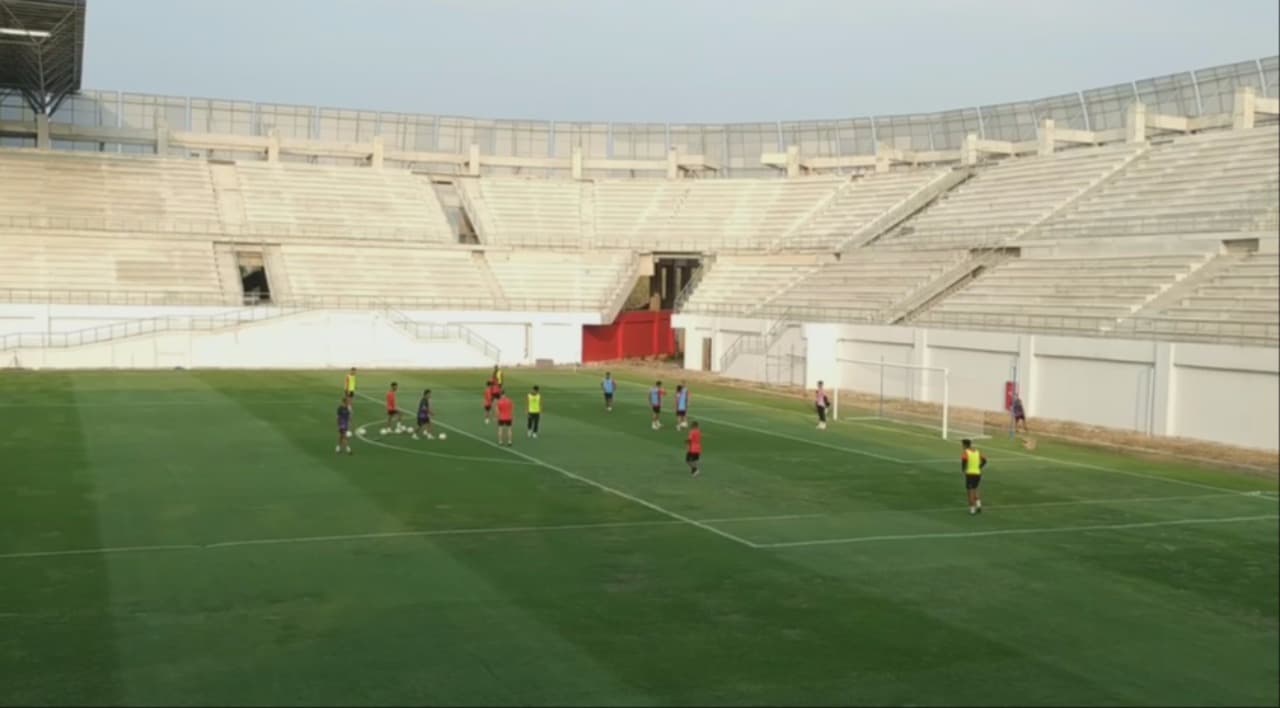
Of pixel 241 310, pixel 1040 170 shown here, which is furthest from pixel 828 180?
pixel 241 310

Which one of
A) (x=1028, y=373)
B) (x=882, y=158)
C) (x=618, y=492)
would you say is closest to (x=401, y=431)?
(x=618, y=492)

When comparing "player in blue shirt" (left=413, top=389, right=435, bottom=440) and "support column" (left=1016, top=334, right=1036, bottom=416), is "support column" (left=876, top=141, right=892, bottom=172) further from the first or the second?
"player in blue shirt" (left=413, top=389, right=435, bottom=440)

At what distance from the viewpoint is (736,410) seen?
4569 cm

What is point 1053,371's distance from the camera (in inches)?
1548

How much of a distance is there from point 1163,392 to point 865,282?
94.1ft

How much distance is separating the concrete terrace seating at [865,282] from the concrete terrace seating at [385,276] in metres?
18.6

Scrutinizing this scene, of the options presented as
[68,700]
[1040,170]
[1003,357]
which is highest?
[1040,170]

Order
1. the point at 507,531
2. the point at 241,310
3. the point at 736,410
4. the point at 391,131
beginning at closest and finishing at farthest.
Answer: the point at 507,531 → the point at 736,410 → the point at 241,310 → the point at 391,131

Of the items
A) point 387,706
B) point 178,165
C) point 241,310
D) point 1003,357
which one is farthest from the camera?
point 178,165

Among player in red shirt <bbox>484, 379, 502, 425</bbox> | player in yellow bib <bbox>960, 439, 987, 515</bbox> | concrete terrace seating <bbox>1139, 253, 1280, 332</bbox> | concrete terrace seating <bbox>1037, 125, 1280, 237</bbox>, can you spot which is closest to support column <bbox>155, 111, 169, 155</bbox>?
player in red shirt <bbox>484, 379, 502, 425</bbox>

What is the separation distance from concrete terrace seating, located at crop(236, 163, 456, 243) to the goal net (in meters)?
Result: 34.6

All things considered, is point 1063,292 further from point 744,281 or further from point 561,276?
point 561,276

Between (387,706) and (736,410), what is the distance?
34.0 meters

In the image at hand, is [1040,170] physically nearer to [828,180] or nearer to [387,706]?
[828,180]
